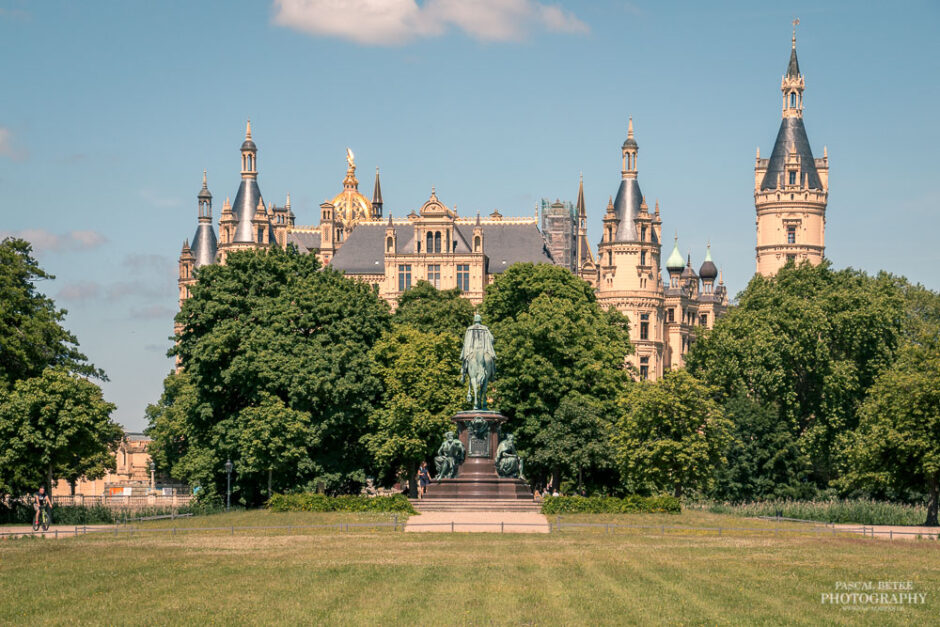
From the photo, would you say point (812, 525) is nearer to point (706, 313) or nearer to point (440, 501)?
point (440, 501)

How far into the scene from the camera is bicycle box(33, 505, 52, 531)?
4947 cm

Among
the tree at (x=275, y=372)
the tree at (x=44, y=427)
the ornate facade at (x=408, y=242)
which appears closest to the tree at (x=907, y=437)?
the tree at (x=275, y=372)

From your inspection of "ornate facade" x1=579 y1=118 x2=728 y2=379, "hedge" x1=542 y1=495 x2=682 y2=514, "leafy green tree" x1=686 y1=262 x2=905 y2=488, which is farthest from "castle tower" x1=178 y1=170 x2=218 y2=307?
"hedge" x1=542 y1=495 x2=682 y2=514

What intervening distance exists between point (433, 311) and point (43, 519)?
3708 centimetres

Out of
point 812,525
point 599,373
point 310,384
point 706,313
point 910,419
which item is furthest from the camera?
point 706,313

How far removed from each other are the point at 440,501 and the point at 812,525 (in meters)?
14.7

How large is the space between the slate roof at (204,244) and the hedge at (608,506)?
359 ft

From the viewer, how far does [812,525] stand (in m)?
49.9

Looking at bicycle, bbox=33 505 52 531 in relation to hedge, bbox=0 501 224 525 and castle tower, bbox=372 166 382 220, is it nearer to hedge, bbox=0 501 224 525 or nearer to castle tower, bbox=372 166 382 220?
hedge, bbox=0 501 224 525

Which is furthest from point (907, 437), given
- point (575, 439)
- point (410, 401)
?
point (410, 401)

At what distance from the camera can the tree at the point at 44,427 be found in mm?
56250

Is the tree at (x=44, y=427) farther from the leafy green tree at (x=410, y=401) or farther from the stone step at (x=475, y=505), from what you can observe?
the stone step at (x=475, y=505)

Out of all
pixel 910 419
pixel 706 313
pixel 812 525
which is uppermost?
pixel 706 313

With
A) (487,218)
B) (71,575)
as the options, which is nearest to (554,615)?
(71,575)
